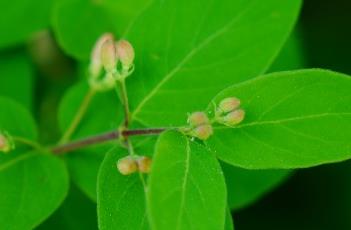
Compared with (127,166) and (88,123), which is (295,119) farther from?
(88,123)

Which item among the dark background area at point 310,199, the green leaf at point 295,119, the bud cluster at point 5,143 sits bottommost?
the dark background area at point 310,199

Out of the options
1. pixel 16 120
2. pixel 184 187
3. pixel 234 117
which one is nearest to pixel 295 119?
pixel 234 117

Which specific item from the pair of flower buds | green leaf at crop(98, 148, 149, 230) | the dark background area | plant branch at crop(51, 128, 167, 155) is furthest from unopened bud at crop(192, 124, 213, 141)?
the dark background area

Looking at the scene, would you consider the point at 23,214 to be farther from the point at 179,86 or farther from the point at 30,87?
the point at 30,87

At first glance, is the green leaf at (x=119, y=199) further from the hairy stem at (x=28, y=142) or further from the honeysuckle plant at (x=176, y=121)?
the hairy stem at (x=28, y=142)

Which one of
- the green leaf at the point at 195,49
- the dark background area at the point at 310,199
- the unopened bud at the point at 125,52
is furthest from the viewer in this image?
the dark background area at the point at 310,199

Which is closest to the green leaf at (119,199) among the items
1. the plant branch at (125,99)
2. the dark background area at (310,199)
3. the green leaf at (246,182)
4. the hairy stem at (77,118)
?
the plant branch at (125,99)
